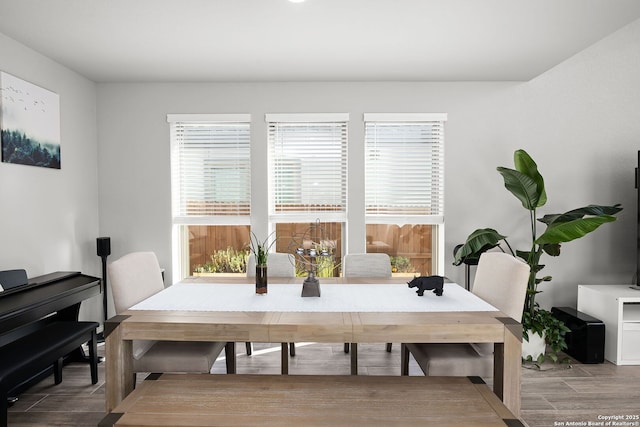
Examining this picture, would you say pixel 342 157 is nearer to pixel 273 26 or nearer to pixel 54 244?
pixel 273 26

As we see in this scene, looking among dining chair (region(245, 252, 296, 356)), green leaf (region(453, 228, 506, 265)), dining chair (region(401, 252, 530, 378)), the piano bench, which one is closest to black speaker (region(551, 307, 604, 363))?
green leaf (region(453, 228, 506, 265))

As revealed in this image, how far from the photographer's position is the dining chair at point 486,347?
2.09m

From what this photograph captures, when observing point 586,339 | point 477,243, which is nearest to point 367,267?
point 477,243

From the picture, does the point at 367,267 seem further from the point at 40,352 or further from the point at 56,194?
the point at 56,194

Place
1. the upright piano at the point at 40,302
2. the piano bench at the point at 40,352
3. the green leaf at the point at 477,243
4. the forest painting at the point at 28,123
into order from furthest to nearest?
the green leaf at the point at 477,243 < the forest painting at the point at 28,123 < the upright piano at the point at 40,302 < the piano bench at the point at 40,352

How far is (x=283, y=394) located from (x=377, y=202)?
2.53 meters

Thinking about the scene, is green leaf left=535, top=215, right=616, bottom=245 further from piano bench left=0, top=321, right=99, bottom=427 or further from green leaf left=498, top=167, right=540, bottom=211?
piano bench left=0, top=321, right=99, bottom=427

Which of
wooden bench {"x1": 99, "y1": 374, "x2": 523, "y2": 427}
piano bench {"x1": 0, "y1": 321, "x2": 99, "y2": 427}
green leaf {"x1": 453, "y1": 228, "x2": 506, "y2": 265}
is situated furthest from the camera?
green leaf {"x1": 453, "y1": 228, "x2": 506, "y2": 265}

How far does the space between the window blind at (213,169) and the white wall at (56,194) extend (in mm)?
830

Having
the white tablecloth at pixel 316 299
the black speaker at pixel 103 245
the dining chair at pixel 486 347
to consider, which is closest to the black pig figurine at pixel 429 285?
the white tablecloth at pixel 316 299

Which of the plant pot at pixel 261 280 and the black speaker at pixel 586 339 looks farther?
the black speaker at pixel 586 339

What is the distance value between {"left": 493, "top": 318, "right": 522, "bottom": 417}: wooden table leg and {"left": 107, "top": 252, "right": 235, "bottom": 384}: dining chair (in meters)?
1.58

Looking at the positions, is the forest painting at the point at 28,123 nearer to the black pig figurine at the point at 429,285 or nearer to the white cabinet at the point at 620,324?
the black pig figurine at the point at 429,285

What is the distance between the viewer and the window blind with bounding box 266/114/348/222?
12.8ft
